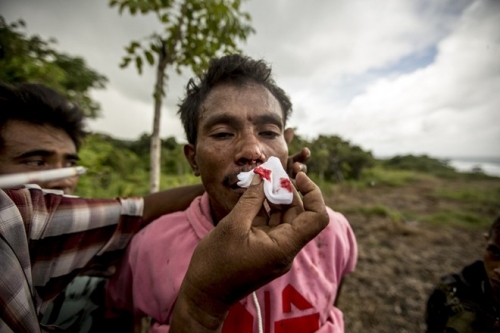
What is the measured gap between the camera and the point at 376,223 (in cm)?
1005

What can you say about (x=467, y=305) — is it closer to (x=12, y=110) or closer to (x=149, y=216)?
(x=149, y=216)

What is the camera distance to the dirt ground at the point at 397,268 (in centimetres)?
461

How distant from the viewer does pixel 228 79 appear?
1.59 m

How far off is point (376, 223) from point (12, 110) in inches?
446

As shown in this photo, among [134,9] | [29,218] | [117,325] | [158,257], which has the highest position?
[134,9]

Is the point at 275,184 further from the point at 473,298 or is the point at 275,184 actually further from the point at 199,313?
the point at 473,298

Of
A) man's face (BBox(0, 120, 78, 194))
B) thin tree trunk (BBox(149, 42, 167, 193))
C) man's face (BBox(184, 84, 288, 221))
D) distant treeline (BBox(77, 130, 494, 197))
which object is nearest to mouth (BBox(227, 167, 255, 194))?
man's face (BBox(184, 84, 288, 221))

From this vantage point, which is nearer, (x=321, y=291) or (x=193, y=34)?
(x=321, y=291)

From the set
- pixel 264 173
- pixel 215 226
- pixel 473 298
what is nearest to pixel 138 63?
pixel 215 226

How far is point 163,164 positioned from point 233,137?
16.7 m

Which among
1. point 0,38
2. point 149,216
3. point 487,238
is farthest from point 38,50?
point 487,238

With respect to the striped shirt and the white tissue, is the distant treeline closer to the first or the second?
the white tissue

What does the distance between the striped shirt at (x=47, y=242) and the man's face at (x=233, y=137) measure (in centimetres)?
71

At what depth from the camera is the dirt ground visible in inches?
182
